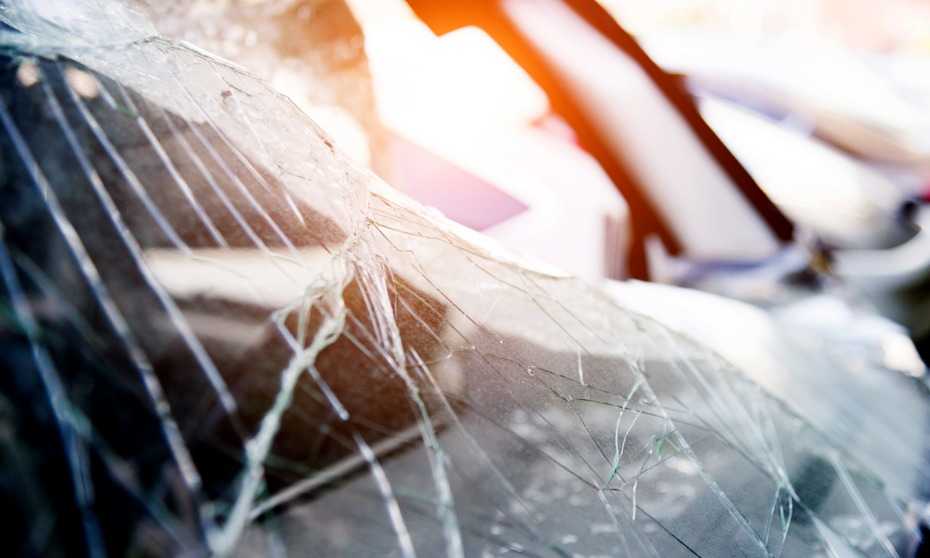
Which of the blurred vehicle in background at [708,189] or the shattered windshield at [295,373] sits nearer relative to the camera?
the shattered windshield at [295,373]

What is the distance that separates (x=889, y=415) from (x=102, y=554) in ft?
4.33

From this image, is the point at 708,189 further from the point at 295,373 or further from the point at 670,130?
the point at 295,373

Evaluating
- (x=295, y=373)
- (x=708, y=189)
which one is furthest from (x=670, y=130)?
(x=295, y=373)

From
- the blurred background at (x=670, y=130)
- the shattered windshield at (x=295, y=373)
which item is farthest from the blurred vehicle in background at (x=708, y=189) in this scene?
the shattered windshield at (x=295, y=373)

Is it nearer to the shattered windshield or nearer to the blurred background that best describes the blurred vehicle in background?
the blurred background

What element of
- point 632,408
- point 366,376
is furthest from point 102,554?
point 632,408

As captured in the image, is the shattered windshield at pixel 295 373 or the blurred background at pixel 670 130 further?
the blurred background at pixel 670 130

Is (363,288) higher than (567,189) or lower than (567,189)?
higher

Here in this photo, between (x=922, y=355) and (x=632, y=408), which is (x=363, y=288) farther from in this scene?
(x=922, y=355)

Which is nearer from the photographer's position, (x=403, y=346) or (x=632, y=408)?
(x=403, y=346)

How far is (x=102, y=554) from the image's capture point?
1.40ft

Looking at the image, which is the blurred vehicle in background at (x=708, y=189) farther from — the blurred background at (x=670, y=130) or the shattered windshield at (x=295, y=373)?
the shattered windshield at (x=295, y=373)

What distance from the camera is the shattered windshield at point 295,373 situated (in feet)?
1.51

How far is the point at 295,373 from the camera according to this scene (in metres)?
0.55
